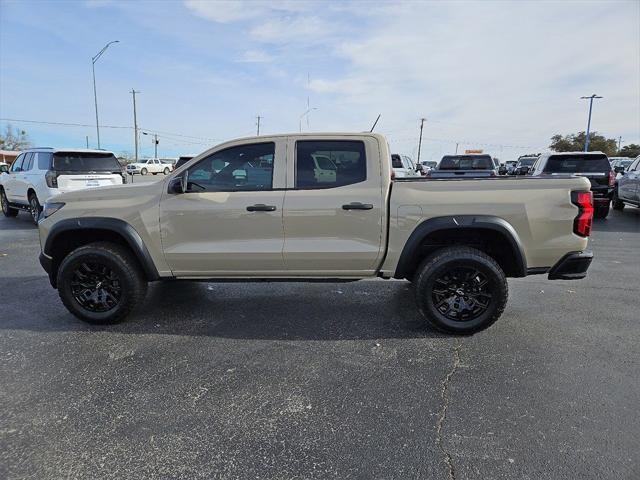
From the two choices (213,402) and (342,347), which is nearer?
(213,402)

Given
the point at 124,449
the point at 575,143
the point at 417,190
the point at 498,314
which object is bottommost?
the point at 124,449

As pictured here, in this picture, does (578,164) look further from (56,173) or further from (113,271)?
(56,173)

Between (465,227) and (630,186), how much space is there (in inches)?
433

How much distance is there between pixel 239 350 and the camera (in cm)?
389

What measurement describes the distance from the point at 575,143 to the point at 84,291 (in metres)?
86.3

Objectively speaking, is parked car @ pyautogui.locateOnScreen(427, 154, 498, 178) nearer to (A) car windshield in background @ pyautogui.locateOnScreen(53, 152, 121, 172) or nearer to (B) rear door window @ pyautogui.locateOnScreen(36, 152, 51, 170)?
(A) car windshield in background @ pyautogui.locateOnScreen(53, 152, 121, 172)

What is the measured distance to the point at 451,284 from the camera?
417 cm

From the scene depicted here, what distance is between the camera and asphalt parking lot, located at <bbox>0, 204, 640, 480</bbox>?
2490 mm

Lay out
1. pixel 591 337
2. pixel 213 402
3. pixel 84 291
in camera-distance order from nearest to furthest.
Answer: pixel 213 402 → pixel 591 337 → pixel 84 291

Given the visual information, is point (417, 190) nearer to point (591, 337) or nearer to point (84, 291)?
point (591, 337)

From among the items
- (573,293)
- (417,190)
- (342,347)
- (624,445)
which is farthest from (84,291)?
(573,293)

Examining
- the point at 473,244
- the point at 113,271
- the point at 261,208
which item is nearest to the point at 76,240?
the point at 113,271

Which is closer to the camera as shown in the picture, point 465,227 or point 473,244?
point 465,227

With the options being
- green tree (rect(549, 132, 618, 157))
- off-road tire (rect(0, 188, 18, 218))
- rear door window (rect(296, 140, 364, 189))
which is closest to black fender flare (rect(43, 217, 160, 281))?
rear door window (rect(296, 140, 364, 189))
